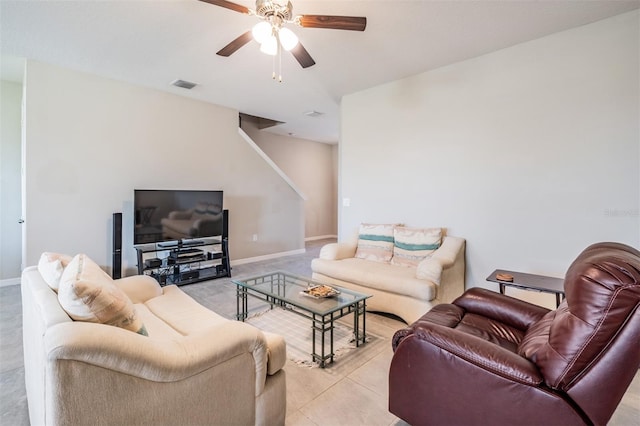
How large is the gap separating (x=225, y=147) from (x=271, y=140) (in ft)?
6.91

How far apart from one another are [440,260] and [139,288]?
2.58m

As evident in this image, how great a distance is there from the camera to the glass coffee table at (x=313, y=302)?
83.9 inches

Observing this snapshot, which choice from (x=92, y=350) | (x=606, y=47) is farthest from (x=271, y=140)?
(x=92, y=350)

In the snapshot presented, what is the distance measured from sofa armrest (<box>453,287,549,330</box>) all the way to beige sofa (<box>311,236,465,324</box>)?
0.55m

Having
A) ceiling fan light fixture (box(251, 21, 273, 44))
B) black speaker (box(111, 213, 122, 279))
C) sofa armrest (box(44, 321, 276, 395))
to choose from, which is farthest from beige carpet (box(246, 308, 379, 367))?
ceiling fan light fixture (box(251, 21, 273, 44))

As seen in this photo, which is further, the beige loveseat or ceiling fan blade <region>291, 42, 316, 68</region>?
ceiling fan blade <region>291, 42, 316, 68</region>

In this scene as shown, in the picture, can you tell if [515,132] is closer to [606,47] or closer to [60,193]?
[606,47]

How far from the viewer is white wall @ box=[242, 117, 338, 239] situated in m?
7.21

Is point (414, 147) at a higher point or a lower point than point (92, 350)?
higher

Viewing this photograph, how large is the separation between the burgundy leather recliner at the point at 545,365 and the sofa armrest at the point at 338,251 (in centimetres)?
203

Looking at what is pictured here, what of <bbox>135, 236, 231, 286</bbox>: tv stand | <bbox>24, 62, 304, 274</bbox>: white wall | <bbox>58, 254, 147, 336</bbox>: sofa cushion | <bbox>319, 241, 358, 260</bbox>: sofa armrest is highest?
<bbox>24, 62, 304, 274</bbox>: white wall

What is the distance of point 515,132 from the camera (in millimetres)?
3062

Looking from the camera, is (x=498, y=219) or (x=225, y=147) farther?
(x=225, y=147)

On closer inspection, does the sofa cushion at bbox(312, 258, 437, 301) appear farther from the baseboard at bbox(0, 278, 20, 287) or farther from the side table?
the baseboard at bbox(0, 278, 20, 287)
